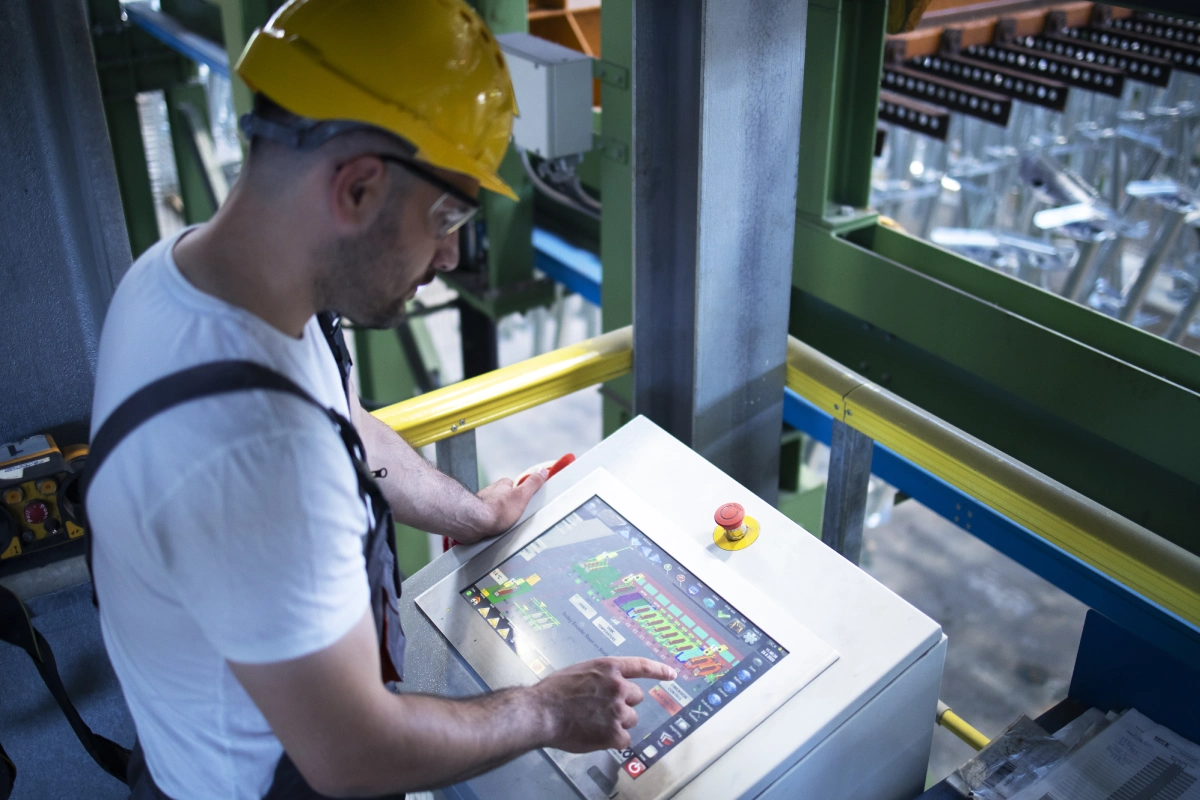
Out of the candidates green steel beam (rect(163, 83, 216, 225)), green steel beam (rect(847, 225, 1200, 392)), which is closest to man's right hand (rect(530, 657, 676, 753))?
green steel beam (rect(847, 225, 1200, 392))

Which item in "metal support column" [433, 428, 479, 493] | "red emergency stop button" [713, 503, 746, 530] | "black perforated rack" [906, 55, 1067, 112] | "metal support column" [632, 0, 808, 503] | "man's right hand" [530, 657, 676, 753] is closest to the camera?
"man's right hand" [530, 657, 676, 753]

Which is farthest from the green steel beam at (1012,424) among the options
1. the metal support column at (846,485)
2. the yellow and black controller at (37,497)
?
the yellow and black controller at (37,497)

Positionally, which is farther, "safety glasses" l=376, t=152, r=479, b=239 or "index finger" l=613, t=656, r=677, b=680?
"index finger" l=613, t=656, r=677, b=680

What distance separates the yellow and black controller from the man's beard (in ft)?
2.27

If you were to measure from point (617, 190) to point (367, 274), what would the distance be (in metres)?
1.85

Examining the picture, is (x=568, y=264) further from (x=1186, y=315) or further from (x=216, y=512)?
(x=1186, y=315)

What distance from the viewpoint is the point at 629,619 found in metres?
1.32

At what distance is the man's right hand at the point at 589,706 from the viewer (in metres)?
1.13

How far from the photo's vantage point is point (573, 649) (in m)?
1.30

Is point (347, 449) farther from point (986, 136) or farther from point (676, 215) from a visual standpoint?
point (986, 136)

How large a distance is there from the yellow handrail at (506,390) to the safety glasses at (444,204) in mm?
605

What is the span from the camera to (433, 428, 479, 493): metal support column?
5.55 feet

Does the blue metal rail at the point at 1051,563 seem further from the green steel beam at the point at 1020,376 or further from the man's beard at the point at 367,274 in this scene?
the man's beard at the point at 367,274

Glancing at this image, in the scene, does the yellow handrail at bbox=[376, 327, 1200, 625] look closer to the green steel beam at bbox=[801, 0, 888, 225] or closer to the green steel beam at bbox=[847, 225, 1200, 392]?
the green steel beam at bbox=[847, 225, 1200, 392]
